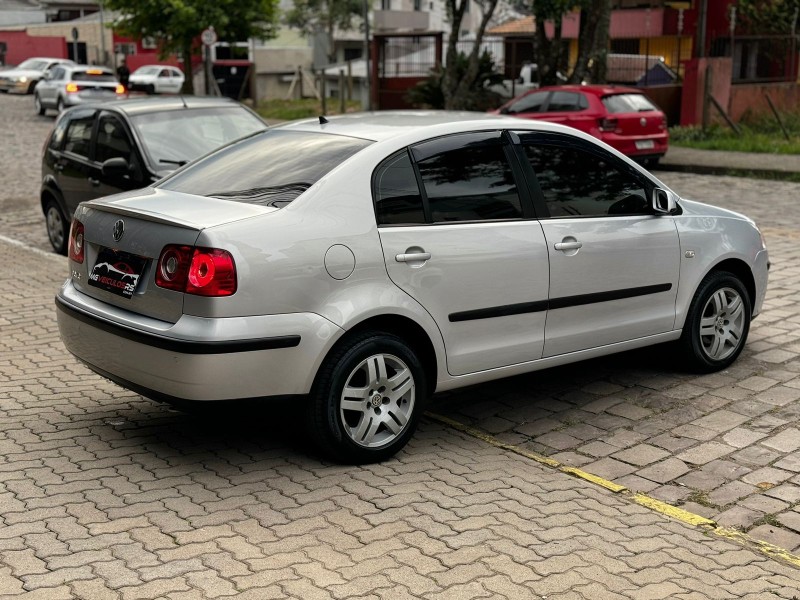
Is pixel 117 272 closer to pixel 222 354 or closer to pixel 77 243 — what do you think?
pixel 77 243

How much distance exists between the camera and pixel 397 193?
546 cm

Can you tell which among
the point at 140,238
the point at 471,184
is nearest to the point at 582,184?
the point at 471,184

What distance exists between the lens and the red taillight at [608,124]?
1881cm

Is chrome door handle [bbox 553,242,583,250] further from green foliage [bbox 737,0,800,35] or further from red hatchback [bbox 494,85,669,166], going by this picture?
green foliage [bbox 737,0,800,35]

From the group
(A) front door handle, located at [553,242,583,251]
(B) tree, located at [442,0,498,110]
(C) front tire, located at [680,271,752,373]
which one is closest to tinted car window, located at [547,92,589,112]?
(B) tree, located at [442,0,498,110]

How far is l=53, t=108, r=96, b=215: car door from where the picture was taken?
433 inches

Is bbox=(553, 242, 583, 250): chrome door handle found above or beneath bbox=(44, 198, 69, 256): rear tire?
above

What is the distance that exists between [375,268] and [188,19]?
32.4 metres

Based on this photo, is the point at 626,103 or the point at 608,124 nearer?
the point at 608,124

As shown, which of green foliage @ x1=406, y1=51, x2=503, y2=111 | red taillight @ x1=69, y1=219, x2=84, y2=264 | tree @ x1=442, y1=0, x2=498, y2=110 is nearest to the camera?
red taillight @ x1=69, y1=219, x2=84, y2=264

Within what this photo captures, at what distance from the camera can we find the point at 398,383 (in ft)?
17.5

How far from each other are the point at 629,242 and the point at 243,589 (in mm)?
3224

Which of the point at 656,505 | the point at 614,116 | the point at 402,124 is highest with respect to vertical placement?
the point at 402,124

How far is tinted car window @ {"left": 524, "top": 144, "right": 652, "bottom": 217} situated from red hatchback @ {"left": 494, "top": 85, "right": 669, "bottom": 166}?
1233 cm
